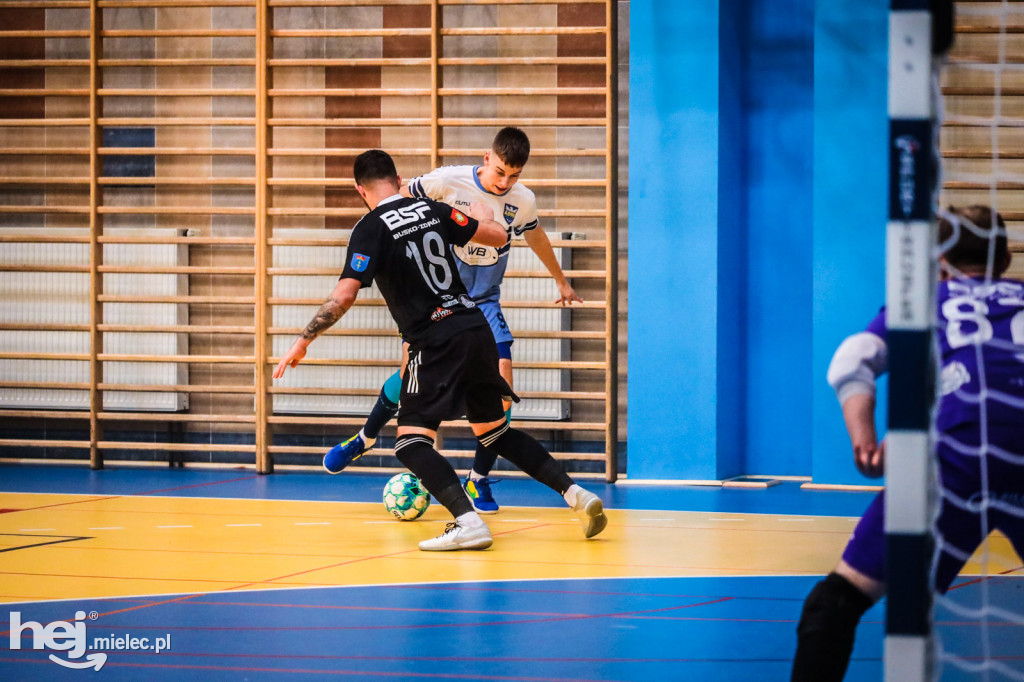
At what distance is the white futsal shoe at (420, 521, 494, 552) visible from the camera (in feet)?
14.9

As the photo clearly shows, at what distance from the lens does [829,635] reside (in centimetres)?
221

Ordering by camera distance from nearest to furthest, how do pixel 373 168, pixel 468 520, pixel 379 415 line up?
pixel 468 520 → pixel 373 168 → pixel 379 415

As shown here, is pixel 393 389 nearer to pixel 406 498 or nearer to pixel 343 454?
pixel 343 454

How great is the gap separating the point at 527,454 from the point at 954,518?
8.59 feet

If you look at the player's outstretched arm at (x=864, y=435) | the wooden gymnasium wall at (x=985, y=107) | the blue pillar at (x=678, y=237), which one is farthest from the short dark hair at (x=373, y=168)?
the wooden gymnasium wall at (x=985, y=107)

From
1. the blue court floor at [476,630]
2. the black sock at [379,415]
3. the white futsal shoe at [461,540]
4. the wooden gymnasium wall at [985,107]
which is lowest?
the blue court floor at [476,630]

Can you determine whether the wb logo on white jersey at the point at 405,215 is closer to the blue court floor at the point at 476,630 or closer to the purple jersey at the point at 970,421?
the blue court floor at the point at 476,630

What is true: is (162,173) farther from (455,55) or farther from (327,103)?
(455,55)

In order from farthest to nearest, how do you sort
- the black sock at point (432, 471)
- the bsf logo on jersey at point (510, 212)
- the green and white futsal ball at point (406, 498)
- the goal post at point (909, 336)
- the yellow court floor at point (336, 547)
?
the bsf logo on jersey at point (510, 212), the green and white futsal ball at point (406, 498), the black sock at point (432, 471), the yellow court floor at point (336, 547), the goal post at point (909, 336)

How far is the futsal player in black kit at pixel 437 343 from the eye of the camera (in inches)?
178

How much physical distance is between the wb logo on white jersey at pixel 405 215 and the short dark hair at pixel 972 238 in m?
2.55

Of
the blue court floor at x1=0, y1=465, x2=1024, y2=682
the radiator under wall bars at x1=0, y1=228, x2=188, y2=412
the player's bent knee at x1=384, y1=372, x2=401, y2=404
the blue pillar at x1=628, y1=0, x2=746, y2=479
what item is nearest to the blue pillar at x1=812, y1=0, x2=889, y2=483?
the blue pillar at x1=628, y1=0, x2=746, y2=479

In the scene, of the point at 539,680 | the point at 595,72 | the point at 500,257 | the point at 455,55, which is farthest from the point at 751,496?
the point at 539,680

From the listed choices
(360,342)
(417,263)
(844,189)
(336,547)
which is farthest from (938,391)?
(360,342)
